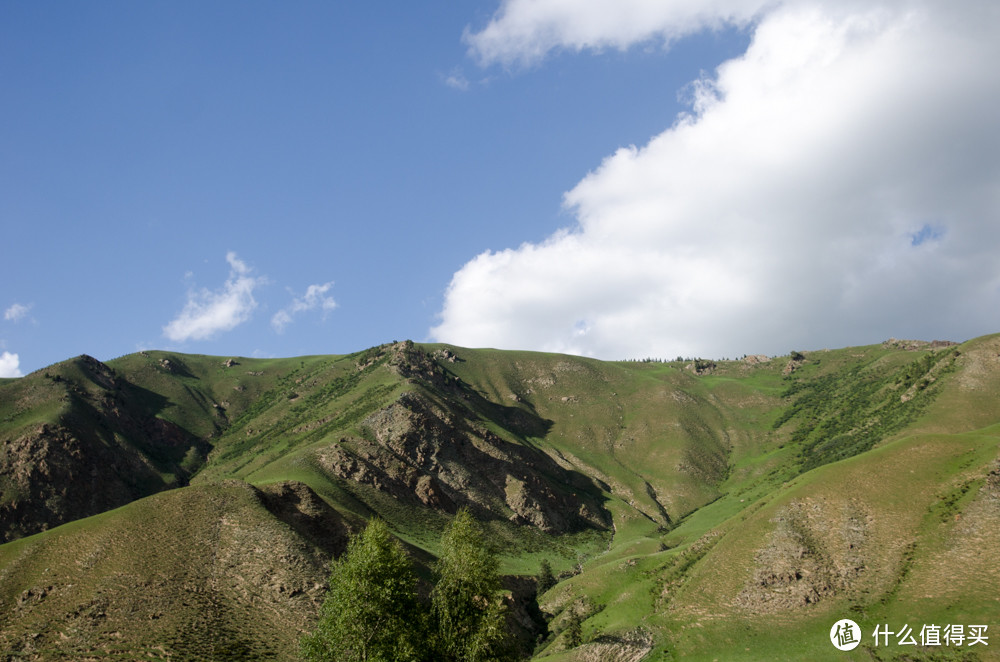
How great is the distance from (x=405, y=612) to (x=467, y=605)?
15.3 ft

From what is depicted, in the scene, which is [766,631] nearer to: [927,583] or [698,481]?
[927,583]

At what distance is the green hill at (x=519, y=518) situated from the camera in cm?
5216

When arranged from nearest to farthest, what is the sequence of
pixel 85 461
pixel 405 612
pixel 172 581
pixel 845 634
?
pixel 405 612 < pixel 845 634 < pixel 172 581 < pixel 85 461

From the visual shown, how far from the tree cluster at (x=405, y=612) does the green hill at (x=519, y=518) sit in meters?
17.1

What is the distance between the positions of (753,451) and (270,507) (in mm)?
154300

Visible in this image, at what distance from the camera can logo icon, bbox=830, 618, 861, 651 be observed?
163 ft

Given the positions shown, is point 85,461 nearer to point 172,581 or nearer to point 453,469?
point 453,469

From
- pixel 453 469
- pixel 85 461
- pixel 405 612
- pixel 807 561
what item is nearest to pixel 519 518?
pixel 453 469

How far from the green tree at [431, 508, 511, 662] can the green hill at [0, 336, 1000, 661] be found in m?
19.5

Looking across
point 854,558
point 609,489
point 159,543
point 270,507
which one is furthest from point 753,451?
point 159,543

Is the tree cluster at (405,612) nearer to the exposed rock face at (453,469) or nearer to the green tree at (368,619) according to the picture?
the green tree at (368,619)

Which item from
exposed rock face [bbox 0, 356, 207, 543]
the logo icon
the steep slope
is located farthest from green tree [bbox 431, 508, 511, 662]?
exposed rock face [bbox 0, 356, 207, 543]

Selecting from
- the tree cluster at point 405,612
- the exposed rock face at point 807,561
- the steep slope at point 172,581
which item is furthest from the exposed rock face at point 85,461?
the exposed rock face at point 807,561

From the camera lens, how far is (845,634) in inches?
2004
